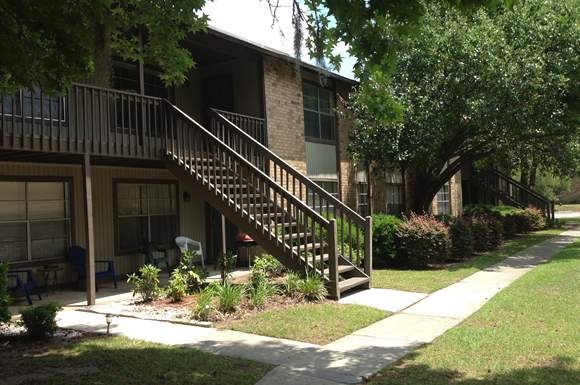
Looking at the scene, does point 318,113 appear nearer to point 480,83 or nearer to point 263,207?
point 480,83

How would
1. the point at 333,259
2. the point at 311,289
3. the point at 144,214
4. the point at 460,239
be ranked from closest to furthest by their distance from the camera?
the point at 311,289 < the point at 333,259 < the point at 144,214 < the point at 460,239

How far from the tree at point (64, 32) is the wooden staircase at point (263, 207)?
4198 millimetres

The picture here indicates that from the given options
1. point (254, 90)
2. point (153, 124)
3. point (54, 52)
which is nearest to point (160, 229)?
point (153, 124)

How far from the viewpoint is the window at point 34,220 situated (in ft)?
36.0

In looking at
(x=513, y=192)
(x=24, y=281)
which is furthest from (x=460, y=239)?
(x=513, y=192)

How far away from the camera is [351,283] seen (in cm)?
1059

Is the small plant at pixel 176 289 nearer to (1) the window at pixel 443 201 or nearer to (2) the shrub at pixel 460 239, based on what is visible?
(2) the shrub at pixel 460 239

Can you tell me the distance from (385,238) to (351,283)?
4179mm

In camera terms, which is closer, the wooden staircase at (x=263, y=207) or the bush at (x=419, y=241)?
the wooden staircase at (x=263, y=207)

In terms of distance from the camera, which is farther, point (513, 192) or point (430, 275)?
point (513, 192)

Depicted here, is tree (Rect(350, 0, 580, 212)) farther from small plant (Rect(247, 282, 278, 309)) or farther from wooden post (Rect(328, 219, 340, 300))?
small plant (Rect(247, 282, 278, 309))

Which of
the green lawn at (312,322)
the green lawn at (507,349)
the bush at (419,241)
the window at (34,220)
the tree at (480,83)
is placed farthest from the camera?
the tree at (480,83)

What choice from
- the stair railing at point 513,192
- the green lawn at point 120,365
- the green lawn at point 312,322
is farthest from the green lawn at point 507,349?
the stair railing at point 513,192

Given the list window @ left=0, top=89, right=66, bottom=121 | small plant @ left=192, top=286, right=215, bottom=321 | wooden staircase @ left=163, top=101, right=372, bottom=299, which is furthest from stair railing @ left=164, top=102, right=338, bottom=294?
small plant @ left=192, top=286, right=215, bottom=321
